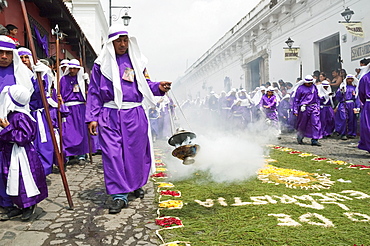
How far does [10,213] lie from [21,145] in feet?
2.41

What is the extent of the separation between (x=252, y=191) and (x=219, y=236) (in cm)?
158

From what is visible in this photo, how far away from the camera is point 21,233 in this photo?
3.19 meters

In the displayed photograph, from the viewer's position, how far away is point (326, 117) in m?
12.1

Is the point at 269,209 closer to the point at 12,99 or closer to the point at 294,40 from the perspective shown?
the point at 12,99

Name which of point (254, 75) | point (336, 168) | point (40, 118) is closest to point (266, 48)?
point (254, 75)

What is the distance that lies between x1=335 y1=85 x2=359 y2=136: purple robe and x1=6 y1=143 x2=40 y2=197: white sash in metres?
10.4

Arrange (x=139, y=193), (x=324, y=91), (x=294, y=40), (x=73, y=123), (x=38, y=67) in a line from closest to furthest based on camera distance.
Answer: (x=38, y=67) < (x=139, y=193) < (x=73, y=123) < (x=324, y=91) < (x=294, y=40)

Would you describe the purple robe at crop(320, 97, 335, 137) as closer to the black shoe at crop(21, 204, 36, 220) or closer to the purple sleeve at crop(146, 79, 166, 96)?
the purple sleeve at crop(146, 79, 166, 96)

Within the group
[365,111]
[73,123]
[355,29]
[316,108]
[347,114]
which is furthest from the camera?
[355,29]

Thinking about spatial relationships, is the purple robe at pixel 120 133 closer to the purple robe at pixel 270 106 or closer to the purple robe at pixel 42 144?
the purple robe at pixel 42 144

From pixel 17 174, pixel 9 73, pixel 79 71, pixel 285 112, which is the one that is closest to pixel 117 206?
pixel 17 174

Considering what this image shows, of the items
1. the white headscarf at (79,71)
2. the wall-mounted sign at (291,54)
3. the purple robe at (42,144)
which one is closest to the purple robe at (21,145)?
the purple robe at (42,144)

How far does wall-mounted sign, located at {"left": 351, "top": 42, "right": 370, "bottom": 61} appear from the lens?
11791mm

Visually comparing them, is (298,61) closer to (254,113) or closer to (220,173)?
(254,113)
